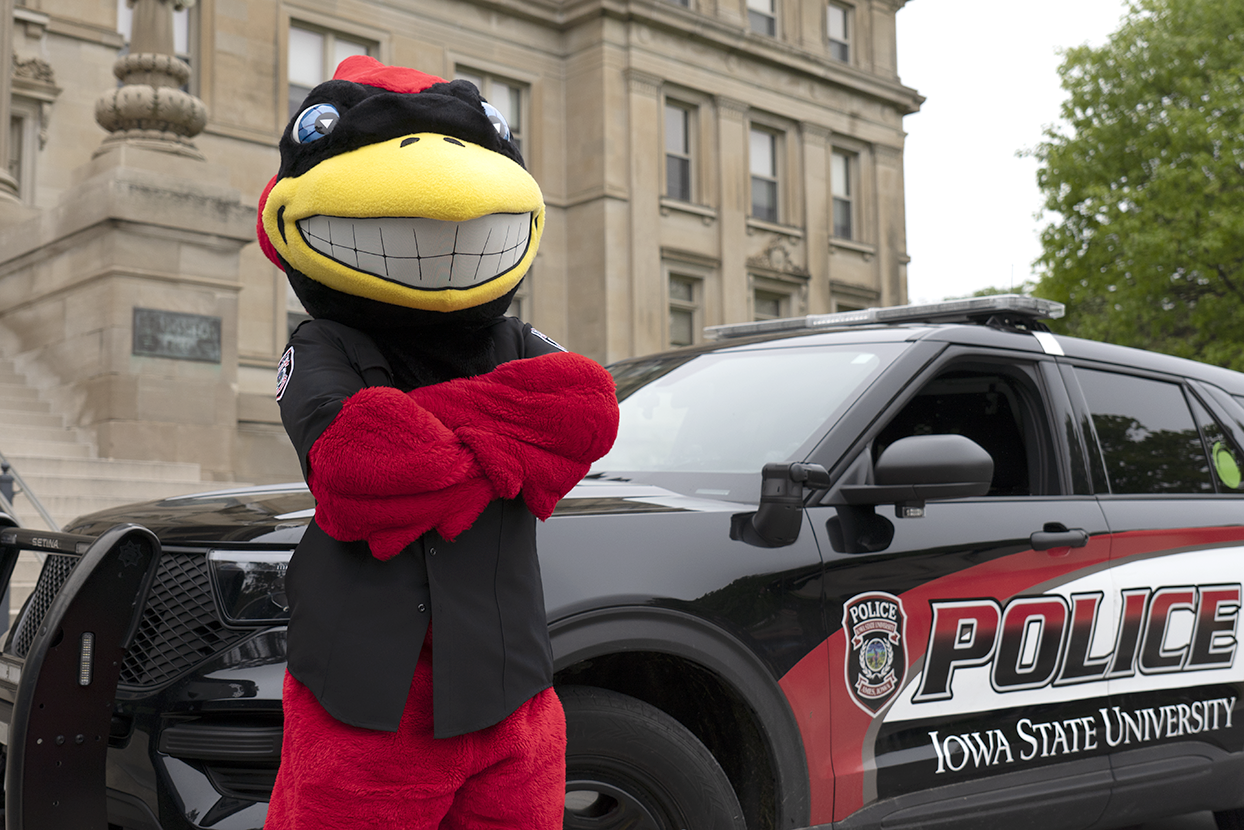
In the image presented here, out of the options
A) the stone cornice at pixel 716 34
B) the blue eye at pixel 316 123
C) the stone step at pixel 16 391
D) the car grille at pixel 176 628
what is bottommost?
the car grille at pixel 176 628

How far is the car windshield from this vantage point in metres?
3.54

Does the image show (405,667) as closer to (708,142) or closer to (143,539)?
(143,539)

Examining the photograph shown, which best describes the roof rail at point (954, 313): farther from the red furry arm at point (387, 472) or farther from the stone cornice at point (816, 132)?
the stone cornice at point (816, 132)

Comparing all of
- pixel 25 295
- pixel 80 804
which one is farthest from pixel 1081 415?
pixel 25 295

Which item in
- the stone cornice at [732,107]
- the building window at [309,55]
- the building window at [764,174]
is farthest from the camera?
the building window at [764,174]

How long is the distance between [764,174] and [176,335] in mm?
18722

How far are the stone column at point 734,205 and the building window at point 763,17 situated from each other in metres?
2.34

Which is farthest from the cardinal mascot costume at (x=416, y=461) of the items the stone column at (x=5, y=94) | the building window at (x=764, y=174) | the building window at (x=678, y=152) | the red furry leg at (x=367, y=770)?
the building window at (x=764, y=174)

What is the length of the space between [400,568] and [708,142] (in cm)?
2551

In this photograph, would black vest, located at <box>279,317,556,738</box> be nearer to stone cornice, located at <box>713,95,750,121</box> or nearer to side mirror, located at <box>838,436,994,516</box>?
side mirror, located at <box>838,436,994,516</box>

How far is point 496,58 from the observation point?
24.3m

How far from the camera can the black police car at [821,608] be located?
2.46m

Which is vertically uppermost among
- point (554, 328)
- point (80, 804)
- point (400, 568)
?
point (554, 328)

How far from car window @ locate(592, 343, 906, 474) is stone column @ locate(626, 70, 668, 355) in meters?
20.8
